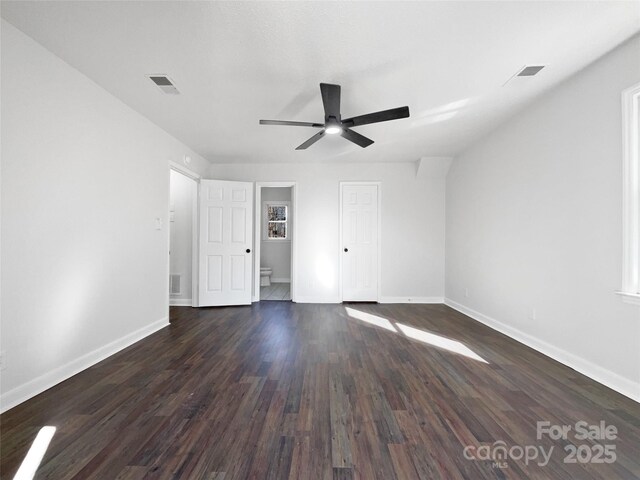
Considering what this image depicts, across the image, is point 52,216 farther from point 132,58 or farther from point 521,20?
point 521,20

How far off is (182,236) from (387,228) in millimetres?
3753

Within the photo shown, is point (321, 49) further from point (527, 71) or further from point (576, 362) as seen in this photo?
point (576, 362)

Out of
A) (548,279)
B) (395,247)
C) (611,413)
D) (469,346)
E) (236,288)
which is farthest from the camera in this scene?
(395,247)

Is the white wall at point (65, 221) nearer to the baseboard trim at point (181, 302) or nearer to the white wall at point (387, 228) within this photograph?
the baseboard trim at point (181, 302)

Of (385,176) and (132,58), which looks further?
(385,176)

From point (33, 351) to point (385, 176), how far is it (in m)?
5.05

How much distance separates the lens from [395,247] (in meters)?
5.17

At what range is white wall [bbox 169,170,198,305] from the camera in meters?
4.83

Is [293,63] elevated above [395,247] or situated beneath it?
elevated above

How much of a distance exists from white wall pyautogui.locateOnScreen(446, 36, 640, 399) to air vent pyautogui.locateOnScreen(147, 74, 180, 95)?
12.1 ft

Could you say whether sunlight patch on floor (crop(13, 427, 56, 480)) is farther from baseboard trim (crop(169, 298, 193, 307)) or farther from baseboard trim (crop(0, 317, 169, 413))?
baseboard trim (crop(169, 298, 193, 307))

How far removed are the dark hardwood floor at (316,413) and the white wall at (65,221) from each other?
0.28 metres

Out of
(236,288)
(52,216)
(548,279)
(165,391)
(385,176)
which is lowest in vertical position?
(165,391)

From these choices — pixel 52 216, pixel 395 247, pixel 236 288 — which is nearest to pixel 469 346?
pixel 395 247
